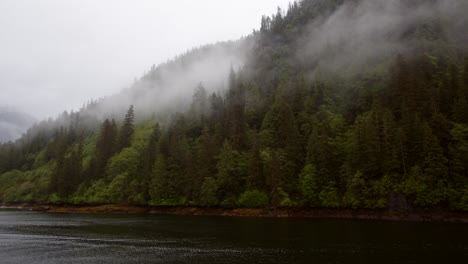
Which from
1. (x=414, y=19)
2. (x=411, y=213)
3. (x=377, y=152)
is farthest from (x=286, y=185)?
(x=414, y=19)

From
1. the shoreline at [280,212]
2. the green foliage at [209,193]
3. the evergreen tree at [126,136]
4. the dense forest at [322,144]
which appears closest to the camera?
the shoreline at [280,212]

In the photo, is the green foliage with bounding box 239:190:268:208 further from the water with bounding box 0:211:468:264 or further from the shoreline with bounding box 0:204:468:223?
the water with bounding box 0:211:468:264

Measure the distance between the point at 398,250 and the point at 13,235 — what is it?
68.4 m

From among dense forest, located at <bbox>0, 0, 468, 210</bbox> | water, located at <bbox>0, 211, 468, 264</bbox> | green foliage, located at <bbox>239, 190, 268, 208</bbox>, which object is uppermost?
dense forest, located at <bbox>0, 0, 468, 210</bbox>

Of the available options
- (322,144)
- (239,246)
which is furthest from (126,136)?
(239,246)

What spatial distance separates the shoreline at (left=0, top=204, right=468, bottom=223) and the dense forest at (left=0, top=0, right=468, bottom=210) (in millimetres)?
1971

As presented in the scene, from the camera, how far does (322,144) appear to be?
11431 centimetres

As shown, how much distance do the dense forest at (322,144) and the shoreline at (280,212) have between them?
1971 millimetres

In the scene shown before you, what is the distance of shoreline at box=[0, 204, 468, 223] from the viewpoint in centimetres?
8681

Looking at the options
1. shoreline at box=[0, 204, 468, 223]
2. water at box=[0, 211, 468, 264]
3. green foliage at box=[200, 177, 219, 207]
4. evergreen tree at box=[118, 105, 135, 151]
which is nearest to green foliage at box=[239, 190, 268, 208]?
shoreline at box=[0, 204, 468, 223]

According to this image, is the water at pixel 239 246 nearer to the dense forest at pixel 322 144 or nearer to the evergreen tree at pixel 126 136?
the dense forest at pixel 322 144

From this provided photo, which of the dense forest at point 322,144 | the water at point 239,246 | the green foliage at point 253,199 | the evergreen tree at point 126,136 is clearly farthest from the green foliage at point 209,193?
the evergreen tree at point 126,136

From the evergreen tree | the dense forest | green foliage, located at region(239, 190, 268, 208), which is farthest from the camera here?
the evergreen tree

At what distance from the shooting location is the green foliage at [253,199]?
115 m
